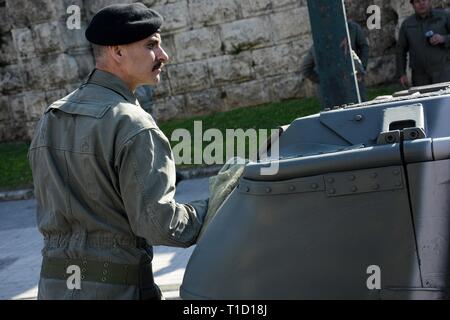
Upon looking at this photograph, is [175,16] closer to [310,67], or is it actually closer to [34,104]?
[34,104]

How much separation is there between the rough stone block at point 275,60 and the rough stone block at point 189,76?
811mm

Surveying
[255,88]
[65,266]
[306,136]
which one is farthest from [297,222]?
[255,88]

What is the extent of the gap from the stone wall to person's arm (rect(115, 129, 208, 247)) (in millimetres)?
10602

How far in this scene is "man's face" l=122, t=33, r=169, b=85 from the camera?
3174 millimetres

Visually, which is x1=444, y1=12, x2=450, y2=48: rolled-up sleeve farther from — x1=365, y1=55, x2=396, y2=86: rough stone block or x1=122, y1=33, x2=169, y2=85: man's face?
x1=122, y1=33, x2=169, y2=85: man's face

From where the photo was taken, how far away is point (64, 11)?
13.6 m

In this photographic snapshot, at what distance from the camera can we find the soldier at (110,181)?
9.61 feet

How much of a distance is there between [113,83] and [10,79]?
1142cm

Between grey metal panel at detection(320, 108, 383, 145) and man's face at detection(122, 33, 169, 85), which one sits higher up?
man's face at detection(122, 33, 169, 85)

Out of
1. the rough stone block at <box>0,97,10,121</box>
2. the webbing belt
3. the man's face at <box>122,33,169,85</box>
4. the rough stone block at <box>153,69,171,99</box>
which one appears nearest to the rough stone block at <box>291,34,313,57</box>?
the rough stone block at <box>153,69,171,99</box>

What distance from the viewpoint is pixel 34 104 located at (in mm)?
13906
